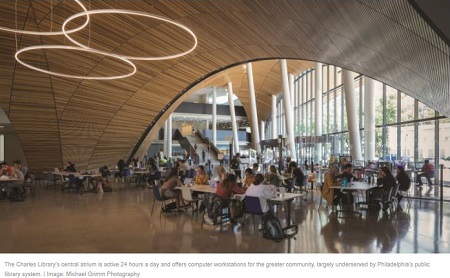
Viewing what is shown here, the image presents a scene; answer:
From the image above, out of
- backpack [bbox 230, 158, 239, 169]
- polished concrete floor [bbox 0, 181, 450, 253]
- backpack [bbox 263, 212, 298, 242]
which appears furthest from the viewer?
backpack [bbox 230, 158, 239, 169]

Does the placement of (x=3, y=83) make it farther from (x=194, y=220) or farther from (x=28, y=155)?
(x=194, y=220)

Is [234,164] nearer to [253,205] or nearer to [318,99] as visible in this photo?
[318,99]

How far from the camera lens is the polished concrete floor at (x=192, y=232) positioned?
5.37 metres

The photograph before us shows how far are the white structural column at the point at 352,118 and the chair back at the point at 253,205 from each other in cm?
971

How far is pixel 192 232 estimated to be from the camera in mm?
6438

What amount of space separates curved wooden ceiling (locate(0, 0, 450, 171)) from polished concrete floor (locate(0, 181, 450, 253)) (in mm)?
3319

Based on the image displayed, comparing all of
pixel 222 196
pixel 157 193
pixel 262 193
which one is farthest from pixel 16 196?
pixel 262 193

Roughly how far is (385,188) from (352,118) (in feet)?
23.2

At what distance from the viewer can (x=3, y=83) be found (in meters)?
12.6

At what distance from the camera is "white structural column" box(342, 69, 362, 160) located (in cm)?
1449

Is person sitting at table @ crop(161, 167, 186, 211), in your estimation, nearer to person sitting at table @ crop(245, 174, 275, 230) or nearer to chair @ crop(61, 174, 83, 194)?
person sitting at table @ crop(245, 174, 275, 230)

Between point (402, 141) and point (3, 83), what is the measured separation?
16936mm

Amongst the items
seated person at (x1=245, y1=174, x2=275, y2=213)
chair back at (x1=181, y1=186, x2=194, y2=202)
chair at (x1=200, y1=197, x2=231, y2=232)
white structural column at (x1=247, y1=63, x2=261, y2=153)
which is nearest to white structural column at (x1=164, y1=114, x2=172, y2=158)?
white structural column at (x1=247, y1=63, x2=261, y2=153)
